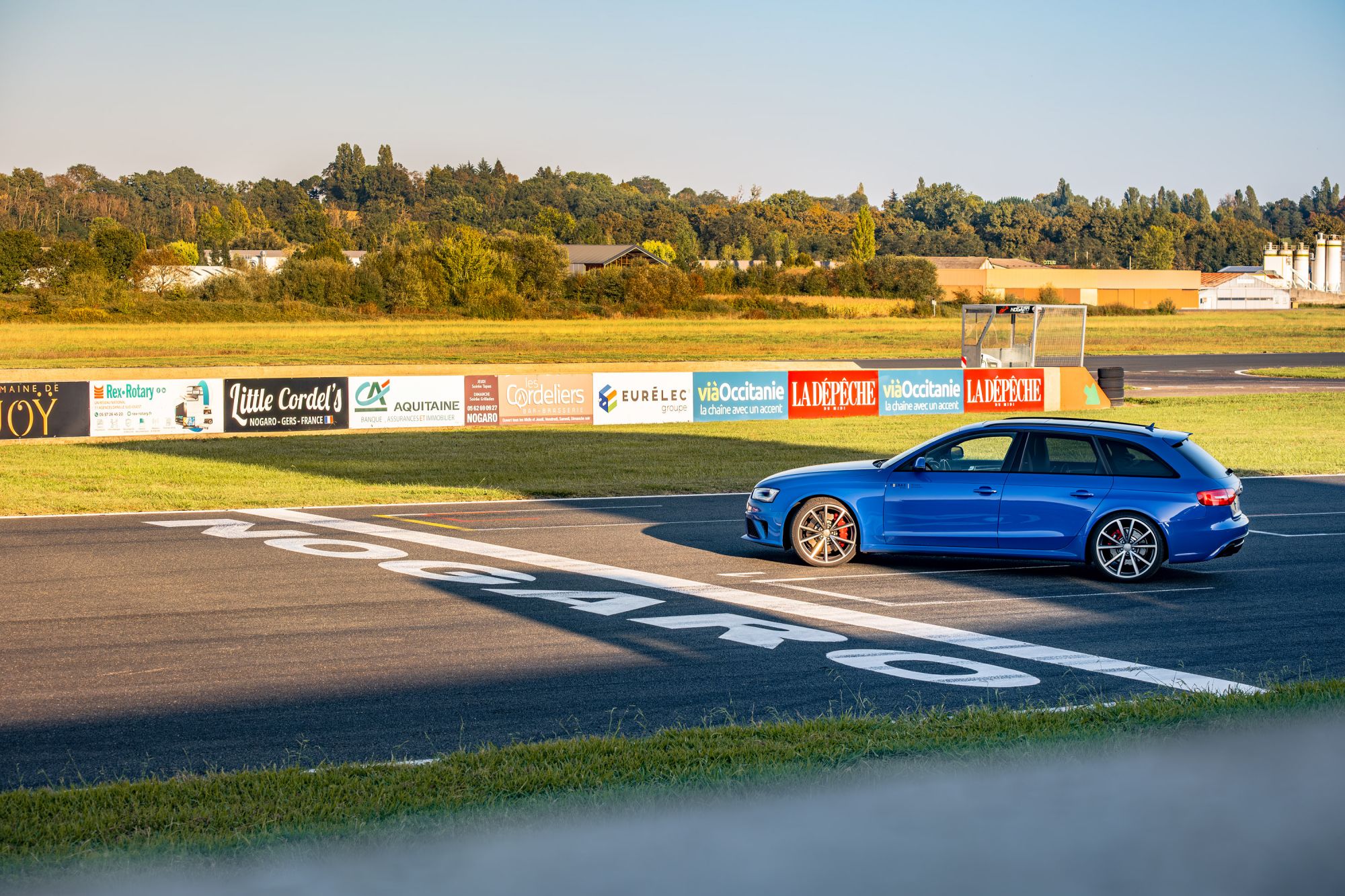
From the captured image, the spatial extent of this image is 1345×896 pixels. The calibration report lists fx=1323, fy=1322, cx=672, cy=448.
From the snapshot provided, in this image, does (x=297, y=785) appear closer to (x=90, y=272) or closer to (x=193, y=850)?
(x=193, y=850)

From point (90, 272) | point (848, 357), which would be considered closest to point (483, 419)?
point (848, 357)

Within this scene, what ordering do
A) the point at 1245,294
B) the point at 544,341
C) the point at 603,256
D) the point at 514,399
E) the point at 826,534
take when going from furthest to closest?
the point at 1245,294 → the point at 603,256 → the point at 544,341 → the point at 514,399 → the point at 826,534

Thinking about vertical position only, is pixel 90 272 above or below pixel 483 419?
above

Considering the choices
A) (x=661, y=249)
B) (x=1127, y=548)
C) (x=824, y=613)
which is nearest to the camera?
(x=824, y=613)

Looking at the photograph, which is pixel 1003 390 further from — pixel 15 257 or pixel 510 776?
pixel 15 257

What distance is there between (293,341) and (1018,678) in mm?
59546

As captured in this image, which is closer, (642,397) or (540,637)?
(540,637)

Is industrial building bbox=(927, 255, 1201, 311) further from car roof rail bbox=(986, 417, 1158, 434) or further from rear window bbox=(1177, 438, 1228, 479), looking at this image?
rear window bbox=(1177, 438, 1228, 479)

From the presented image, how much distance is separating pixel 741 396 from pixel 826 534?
1980 cm

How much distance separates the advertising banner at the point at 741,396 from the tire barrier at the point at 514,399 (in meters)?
0.03

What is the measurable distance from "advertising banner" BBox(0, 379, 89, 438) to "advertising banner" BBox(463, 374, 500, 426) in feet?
26.6

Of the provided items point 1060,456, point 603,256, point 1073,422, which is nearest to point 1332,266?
point 603,256

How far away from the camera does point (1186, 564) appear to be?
1348 cm

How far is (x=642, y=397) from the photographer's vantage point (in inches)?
1255
